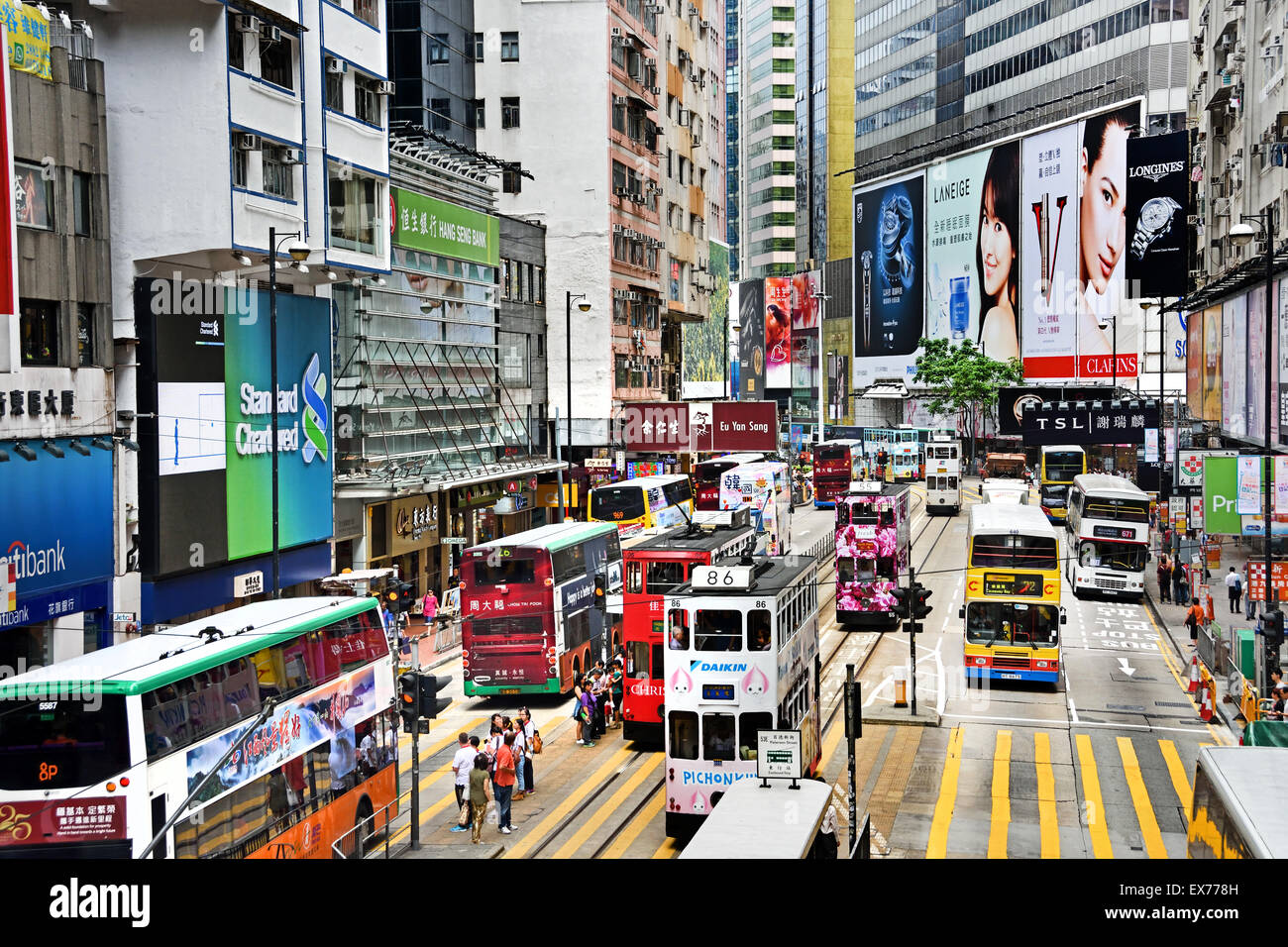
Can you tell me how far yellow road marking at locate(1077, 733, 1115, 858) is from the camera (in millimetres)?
18969

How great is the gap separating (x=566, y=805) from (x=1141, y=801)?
9.09 m

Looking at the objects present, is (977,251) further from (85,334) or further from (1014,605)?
(85,334)

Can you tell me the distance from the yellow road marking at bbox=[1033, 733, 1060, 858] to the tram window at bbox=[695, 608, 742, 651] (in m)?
5.13

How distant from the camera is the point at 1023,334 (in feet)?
322

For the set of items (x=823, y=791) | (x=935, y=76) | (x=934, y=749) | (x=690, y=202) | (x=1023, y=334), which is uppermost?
(x=935, y=76)

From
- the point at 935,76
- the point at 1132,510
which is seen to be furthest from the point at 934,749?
the point at 935,76

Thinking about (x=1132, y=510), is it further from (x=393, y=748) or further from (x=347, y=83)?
(x=393, y=748)

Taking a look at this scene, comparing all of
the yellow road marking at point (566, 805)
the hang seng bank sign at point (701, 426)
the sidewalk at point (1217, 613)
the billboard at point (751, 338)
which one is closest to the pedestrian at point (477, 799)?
the yellow road marking at point (566, 805)

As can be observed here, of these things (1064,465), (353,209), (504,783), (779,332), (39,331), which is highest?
(779,332)

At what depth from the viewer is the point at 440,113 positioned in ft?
185

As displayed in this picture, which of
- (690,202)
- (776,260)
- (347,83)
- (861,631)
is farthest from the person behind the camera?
(776,260)

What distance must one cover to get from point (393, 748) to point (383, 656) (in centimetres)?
137

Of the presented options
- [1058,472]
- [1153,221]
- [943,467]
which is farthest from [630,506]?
[1153,221]

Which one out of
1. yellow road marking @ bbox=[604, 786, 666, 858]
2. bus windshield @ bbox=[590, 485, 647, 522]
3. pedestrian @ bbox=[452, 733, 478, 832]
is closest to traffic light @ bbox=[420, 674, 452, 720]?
pedestrian @ bbox=[452, 733, 478, 832]
